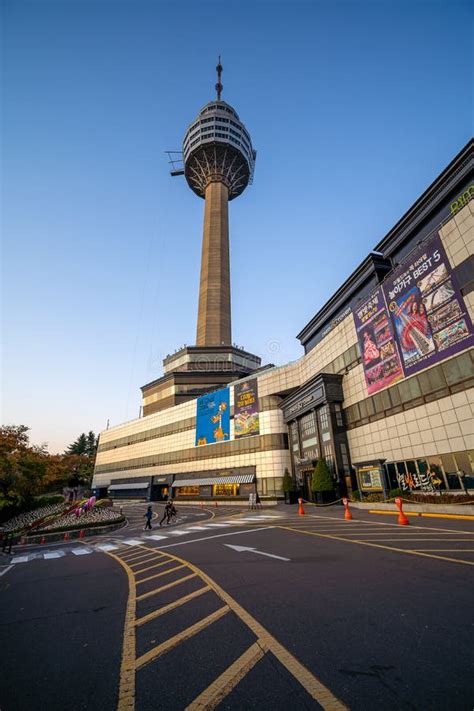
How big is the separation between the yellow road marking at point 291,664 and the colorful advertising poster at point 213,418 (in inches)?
1858

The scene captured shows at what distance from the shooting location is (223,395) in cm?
5453

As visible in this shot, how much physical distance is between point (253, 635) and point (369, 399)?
1132 inches

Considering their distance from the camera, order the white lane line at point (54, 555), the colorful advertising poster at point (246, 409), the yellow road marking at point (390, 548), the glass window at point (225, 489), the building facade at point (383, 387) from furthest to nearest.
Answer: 1. the colorful advertising poster at point (246, 409)
2. the glass window at point (225, 489)
3. the building facade at point (383, 387)
4. the white lane line at point (54, 555)
5. the yellow road marking at point (390, 548)

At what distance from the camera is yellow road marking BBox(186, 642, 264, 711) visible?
310 cm

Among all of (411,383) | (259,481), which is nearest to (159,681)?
(411,383)

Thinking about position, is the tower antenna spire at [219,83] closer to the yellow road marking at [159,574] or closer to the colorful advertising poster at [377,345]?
the colorful advertising poster at [377,345]

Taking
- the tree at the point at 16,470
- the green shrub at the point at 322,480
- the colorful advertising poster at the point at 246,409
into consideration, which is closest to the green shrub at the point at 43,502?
the tree at the point at 16,470

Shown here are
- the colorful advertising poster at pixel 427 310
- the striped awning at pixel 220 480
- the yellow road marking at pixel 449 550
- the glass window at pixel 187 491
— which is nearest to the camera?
the yellow road marking at pixel 449 550

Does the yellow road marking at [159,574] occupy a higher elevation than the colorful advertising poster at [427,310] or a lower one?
lower

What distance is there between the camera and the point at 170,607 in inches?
237

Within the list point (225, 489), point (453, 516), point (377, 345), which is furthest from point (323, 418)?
point (225, 489)

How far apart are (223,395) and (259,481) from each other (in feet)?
51.0

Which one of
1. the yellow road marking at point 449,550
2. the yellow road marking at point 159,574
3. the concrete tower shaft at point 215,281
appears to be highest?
the concrete tower shaft at point 215,281

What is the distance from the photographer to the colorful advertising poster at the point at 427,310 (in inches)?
862
